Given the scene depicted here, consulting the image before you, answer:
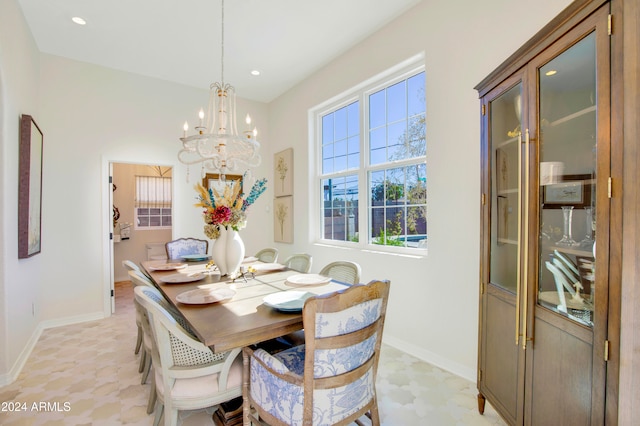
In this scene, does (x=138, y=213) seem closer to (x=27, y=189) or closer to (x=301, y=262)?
(x=27, y=189)

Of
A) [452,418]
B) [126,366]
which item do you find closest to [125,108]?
[126,366]

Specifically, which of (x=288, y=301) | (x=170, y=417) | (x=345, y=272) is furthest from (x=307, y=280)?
(x=170, y=417)

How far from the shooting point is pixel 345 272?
2598mm

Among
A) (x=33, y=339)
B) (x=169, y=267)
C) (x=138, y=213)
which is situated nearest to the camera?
(x=169, y=267)

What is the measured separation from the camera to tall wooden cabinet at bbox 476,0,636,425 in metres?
1.03

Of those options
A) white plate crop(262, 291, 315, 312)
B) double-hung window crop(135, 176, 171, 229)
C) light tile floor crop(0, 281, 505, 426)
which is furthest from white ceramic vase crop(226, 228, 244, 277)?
double-hung window crop(135, 176, 171, 229)

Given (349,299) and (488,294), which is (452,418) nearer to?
(488,294)

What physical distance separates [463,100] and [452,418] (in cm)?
235

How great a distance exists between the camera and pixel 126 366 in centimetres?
263

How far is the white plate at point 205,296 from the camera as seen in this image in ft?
5.84

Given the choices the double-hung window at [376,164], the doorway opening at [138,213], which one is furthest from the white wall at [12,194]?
the double-hung window at [376,164]

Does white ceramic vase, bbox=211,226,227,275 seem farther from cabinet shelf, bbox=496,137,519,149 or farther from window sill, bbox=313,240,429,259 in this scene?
cabinet shelf, bbox=496,137,519,149

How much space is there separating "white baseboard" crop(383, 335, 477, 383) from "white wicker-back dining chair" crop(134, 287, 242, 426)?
183 cm

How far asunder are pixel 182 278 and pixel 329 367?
5.28 ft
